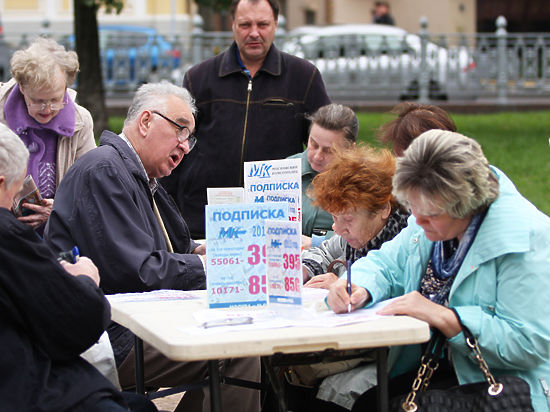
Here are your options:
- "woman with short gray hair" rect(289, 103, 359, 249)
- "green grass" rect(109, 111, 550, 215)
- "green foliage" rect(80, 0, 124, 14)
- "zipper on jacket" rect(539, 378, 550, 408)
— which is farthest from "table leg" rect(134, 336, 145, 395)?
"green foliage" rect(80, 0, 124, 14)

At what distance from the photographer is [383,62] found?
1481 cm

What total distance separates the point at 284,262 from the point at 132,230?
84 cm

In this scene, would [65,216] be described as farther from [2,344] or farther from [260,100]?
[260,100]

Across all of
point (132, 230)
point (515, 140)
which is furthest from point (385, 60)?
point (132, 230)

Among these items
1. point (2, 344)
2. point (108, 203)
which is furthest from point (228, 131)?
point (2, 344)

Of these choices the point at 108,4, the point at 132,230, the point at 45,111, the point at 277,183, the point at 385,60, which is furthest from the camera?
the point at 385,60

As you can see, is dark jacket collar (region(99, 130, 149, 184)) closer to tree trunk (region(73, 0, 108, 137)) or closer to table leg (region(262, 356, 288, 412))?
table leg (region(262, 356, 288, 412))

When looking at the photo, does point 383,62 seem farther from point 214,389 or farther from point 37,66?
point 214,389

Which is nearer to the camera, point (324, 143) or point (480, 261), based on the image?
point (480, 261)

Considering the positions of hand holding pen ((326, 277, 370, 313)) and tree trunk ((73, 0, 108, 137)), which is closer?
hand holding pen ((326, 277, 370, 313))

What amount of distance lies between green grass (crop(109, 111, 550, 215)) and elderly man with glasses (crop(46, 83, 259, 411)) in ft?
12.8

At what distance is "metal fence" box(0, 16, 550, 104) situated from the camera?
1455 centimetres

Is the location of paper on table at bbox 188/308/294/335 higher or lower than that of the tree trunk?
lower

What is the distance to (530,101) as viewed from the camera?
53.3 ft
